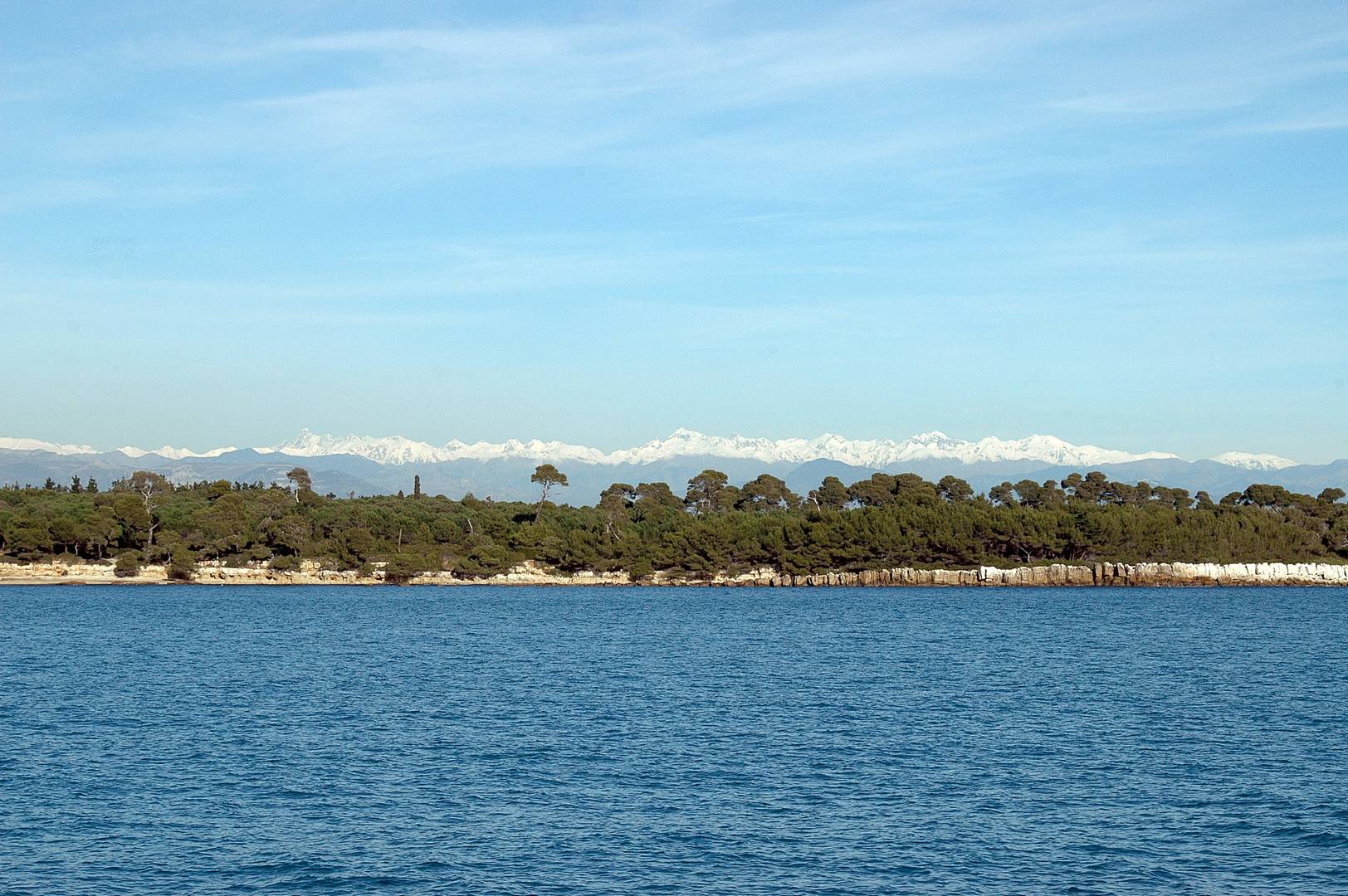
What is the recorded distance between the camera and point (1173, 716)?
53.1m

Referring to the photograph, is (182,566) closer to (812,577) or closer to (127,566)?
(127,566)

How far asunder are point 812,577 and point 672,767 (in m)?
137

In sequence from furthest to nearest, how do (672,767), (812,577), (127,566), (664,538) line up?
(664,538)
(812,577)
(127,566)
(672,767)

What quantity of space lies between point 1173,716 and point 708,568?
428 ft

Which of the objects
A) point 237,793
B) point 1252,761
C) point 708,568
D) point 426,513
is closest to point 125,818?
point 237,793

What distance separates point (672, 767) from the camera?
1629 inches

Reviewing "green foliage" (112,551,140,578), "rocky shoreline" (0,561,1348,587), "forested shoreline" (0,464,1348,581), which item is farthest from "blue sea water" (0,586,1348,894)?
"green foliage" (112,551,140,578)

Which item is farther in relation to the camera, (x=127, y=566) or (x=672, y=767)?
(x=127, y=566)

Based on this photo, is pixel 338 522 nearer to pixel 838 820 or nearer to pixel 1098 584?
pixel 1098 584

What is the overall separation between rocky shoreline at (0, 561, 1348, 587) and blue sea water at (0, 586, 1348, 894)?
8713 centimetres

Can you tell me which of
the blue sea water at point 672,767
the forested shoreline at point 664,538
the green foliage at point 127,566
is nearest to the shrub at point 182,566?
the forested shoreline at point 664,538

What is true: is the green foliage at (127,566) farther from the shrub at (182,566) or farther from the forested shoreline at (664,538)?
the shrub at (182,566)

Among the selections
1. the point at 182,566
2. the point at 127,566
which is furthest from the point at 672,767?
the point at 127,566

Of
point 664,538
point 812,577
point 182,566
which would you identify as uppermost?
point 664,538
